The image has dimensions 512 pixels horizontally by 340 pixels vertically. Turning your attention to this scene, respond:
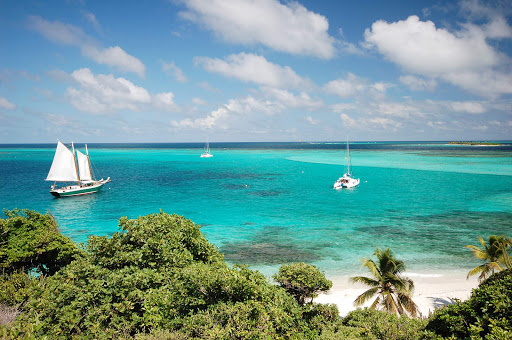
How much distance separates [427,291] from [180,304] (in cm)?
2050

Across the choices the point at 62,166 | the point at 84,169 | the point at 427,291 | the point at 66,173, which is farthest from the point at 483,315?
the point at 84,169

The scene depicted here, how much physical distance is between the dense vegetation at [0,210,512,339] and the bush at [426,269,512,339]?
→ 0.10 ft

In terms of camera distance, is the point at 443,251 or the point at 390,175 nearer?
the point at 443,251

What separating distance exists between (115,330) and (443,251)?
32066 mm

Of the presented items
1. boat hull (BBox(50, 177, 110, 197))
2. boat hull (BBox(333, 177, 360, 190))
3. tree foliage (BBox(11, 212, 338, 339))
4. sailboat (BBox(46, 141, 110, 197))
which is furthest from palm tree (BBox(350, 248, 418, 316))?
boat hull (BBox(50, 177, 110, 197))

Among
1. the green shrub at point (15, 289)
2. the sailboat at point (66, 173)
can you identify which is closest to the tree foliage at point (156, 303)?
the green shrub at point (15, 289)

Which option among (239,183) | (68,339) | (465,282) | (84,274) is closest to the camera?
(68,339)

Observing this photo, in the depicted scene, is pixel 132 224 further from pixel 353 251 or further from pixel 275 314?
pixel 353 251

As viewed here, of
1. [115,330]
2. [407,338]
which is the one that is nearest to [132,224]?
[115,330]

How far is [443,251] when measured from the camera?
30719mm

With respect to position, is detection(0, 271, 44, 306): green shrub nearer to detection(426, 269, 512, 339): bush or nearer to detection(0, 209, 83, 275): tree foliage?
detection(0, 209, 83, 275): tree foliage

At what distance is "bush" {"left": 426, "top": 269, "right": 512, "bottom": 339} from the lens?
885 cm

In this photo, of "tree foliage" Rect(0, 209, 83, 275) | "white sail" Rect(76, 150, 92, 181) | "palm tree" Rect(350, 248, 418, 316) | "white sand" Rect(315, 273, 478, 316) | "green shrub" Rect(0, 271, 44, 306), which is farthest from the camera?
"white sail" Rect(76, 150, 92, 181)

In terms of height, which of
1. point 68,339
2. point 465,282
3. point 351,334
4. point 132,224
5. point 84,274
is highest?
point 132,224
